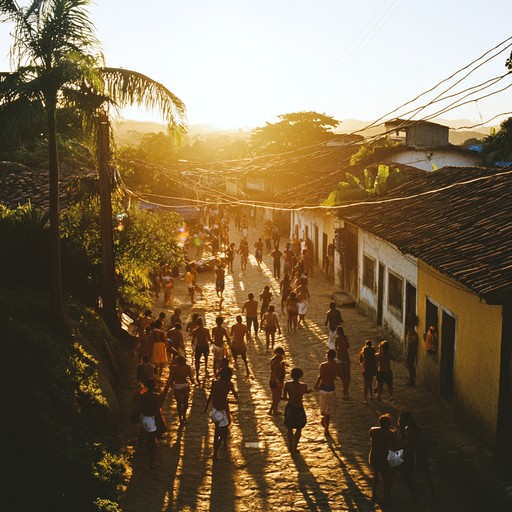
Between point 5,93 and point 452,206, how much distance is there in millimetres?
9998

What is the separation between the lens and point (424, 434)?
12500 mm

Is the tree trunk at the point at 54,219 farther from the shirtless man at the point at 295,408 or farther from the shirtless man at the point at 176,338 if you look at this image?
the shirtless man at the point at 295,408

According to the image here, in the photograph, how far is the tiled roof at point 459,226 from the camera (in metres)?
11.0

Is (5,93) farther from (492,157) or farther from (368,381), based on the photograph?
(492,157)

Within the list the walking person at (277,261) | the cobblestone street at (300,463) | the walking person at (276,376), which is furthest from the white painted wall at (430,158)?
the walking person at (276,376)

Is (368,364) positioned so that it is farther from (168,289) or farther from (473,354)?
(168,289)

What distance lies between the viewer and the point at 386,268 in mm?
20000

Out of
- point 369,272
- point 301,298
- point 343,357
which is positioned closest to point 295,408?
point 343,357

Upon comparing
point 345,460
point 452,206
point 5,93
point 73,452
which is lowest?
point 345,460

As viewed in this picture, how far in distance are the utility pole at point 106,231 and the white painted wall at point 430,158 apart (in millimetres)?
22409

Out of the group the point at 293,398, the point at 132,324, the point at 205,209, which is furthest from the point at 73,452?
the point at 205,209

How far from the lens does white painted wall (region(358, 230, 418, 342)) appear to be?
1734 centimetres

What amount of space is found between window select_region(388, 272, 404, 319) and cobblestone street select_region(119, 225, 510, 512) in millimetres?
2590

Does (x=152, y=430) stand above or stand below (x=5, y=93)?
below
